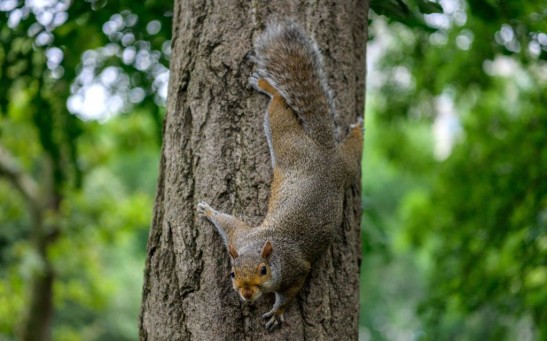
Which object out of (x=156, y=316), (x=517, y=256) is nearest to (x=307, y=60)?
(x=156, y=316)

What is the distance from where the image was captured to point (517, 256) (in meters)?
4.37

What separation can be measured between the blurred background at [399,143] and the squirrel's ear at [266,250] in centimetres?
102

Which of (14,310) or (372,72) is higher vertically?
(372,72)

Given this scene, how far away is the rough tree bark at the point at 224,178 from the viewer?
1933 mm

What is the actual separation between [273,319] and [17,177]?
313 inches

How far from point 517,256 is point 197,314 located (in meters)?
2.95

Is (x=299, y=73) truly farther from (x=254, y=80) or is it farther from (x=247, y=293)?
(x=247, y=293)

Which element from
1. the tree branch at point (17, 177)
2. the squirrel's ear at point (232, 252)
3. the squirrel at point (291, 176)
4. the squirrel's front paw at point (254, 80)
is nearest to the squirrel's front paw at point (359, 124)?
Result: the squirrel at point (291, 176)

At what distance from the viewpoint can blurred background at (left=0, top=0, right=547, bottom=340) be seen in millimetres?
3240

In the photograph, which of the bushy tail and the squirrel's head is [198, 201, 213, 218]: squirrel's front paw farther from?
the bushy tail

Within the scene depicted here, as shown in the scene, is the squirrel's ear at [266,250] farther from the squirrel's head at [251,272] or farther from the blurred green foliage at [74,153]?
the blurred green foliage at [74,153]

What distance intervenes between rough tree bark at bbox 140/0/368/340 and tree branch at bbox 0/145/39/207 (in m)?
A: 7.42

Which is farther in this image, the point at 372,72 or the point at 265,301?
the point at 372,72

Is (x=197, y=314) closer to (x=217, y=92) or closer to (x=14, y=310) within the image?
(x=217, y=92)
